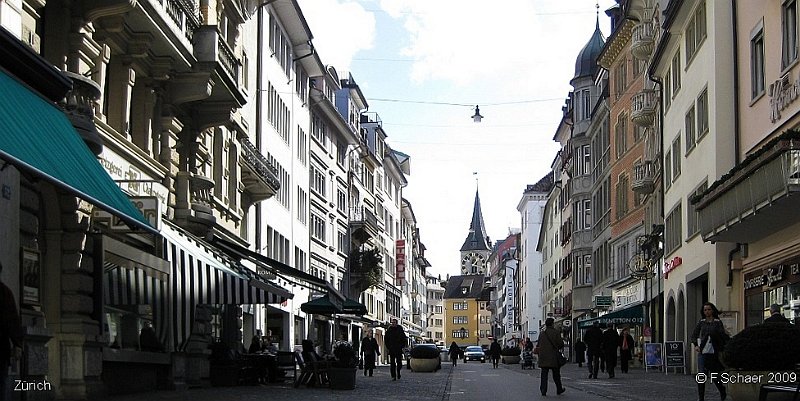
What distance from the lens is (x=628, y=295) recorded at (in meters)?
59.8

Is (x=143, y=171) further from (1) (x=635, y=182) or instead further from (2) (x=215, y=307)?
(1) (x=635, y=182)

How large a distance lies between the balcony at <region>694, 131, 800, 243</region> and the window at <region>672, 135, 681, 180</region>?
418 inches

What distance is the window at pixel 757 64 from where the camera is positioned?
3091 cm

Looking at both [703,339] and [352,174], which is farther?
[352,174]

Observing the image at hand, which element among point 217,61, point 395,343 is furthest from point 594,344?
point 217,61

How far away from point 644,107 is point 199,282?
32.3m

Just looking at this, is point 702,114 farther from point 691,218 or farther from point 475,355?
point 475,355

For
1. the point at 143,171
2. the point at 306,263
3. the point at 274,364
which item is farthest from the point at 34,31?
the point at 306,263

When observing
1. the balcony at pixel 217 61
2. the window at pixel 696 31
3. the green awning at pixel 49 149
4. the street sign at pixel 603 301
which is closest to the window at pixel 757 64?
the window at pixel 696 31

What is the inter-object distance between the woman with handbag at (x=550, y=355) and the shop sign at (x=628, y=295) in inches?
1239

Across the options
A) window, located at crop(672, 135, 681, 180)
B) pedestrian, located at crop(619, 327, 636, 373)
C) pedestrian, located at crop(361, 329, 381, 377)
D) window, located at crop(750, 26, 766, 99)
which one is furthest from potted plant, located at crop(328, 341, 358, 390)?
window, located at crop(672, 135, 681, 180)

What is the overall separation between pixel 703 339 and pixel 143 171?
36.9 ft

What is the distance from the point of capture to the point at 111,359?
20938 millimetres

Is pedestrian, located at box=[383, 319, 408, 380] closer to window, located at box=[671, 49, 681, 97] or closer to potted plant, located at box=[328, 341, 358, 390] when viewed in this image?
potted plant, located at box=[328, 341, 358, 390]
